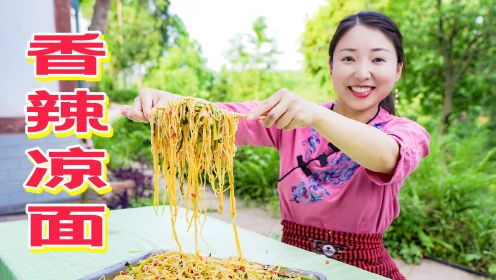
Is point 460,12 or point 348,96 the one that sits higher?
point 460,12

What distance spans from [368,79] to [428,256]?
3089 millimetres

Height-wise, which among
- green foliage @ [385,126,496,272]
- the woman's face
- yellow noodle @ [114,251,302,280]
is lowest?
green foliage @ [385,126,496,272]

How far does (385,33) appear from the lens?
6.22 feet

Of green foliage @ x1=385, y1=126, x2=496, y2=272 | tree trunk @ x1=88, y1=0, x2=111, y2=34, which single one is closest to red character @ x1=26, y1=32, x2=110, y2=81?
tree trunk @ x1=88, y1=0, x2=111, y2=34

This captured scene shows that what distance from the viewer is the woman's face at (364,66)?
1.88 m

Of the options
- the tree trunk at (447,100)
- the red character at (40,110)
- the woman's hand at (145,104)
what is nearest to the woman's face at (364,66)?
Answer: the woman's hand at (145,104)

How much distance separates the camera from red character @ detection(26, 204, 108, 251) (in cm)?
207

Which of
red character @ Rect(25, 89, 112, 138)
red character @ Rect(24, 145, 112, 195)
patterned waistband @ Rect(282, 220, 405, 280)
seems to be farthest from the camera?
red character @ Rect(25, 89, 112, 138)

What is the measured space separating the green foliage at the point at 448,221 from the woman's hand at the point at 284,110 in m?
3.27

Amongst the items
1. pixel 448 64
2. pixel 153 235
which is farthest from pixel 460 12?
pixel 153 235

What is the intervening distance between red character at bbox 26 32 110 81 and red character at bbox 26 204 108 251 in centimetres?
153

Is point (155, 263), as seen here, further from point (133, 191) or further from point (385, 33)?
point (133, 191)

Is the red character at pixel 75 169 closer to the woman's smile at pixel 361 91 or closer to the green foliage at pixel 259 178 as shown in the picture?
the woman's smile at pixel 361 91

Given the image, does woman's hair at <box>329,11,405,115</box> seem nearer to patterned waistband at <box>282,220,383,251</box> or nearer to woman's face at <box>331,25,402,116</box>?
woman's face at <box>331,25,402,116</box>
